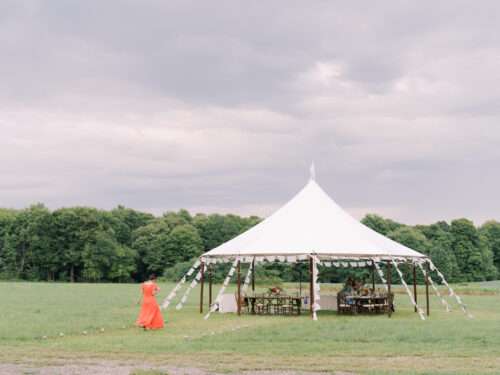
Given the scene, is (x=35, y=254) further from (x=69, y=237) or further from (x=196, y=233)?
(x=196, y=233)

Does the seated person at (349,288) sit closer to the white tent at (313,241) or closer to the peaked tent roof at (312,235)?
the white tent at (313,241)

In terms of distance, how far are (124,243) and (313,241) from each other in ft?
200

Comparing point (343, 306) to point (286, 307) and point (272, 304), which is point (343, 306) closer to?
point (286, 307)

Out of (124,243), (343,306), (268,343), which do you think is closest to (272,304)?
(343,306)

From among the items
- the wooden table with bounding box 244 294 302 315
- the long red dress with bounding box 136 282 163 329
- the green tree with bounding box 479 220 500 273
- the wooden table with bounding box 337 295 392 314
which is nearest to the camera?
the long red dress with bounding box 136 282 163 329

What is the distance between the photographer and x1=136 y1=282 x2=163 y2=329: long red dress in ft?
53.2

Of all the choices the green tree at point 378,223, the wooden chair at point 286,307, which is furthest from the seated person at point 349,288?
the green tree at point 378,223

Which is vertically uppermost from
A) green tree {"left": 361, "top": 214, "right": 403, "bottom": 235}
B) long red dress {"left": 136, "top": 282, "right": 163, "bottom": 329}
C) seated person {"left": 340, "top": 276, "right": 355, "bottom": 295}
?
green tree {"left": 361, "top": 214, "right": 403, "bottom": 235}

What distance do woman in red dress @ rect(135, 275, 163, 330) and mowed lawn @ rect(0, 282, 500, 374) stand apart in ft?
0.89

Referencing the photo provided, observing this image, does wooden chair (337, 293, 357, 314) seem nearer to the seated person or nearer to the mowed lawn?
the seated person

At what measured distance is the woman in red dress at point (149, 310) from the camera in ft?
53.2

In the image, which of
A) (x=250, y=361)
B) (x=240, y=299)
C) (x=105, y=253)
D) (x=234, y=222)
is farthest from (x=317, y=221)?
(x=234, y=222)

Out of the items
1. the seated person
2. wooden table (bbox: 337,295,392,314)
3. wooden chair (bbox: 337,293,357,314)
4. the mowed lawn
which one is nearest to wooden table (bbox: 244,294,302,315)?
wooden chair (bbox: 337,293,357,314)

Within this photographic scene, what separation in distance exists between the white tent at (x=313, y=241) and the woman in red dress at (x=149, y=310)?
4402 millimetres
